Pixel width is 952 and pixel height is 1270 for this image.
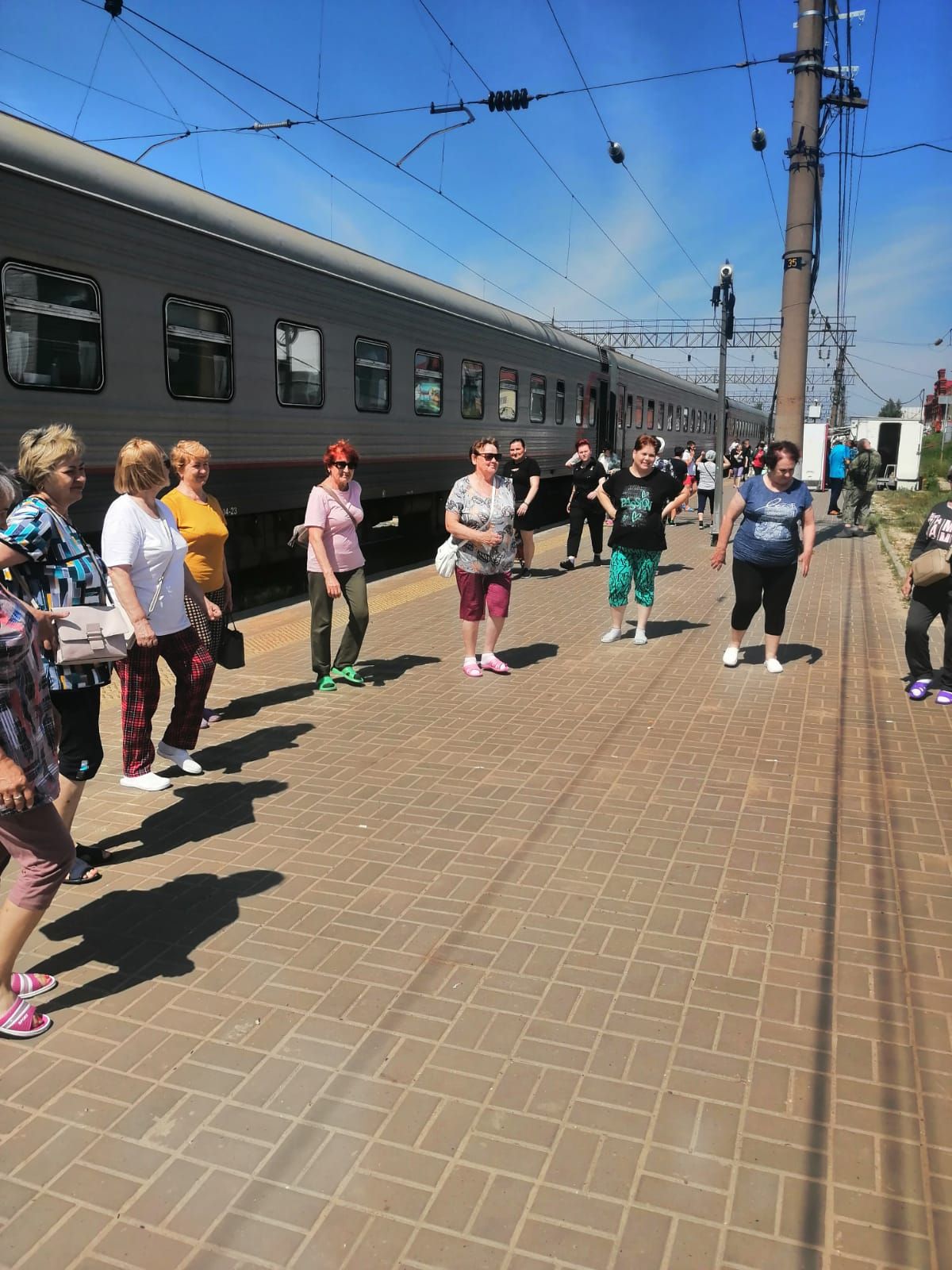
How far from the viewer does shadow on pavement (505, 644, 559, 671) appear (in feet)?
26.6

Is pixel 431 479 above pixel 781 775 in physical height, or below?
above

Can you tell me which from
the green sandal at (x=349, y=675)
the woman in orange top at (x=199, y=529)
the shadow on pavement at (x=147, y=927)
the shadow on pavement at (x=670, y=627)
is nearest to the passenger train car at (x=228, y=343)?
the woman in orange top at (x=199, y=529)

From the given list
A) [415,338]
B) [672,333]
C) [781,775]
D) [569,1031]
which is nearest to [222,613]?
[781,775]

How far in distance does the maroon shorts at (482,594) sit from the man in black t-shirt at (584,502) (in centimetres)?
468

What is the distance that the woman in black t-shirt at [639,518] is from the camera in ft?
27.7

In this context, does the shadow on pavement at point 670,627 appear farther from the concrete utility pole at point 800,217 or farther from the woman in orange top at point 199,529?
the concrete utility pole at point 800,217

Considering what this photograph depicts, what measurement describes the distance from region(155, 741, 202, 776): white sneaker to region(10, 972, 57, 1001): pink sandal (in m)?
2.11

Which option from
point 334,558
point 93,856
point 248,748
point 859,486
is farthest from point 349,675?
point 859,486

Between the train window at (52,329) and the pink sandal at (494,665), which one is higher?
the train window at (52,329)

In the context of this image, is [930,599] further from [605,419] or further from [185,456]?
[605,419]

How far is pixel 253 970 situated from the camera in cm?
348

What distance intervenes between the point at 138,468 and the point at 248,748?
6.43 ft

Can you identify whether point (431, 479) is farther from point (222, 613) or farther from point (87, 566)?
point (87, 566)

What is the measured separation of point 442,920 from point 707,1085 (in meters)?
1.25
